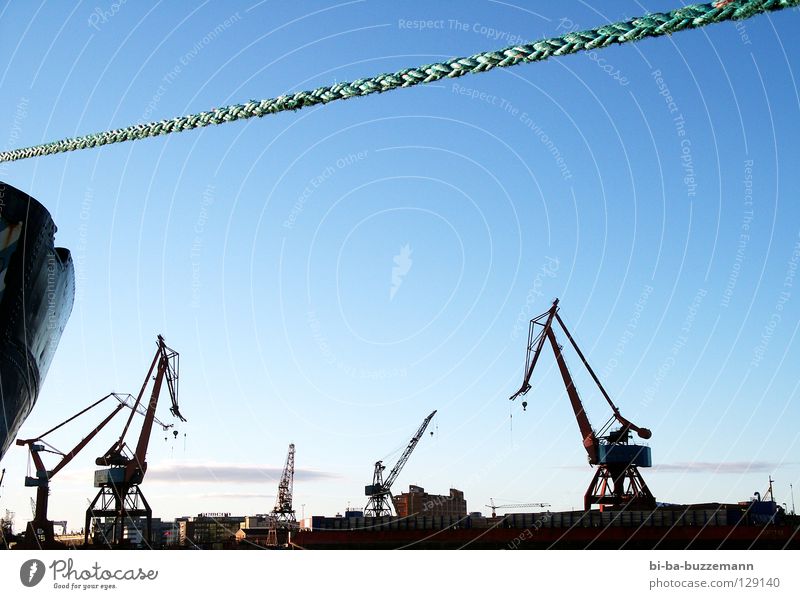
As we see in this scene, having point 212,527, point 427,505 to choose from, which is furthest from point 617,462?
point 212,527

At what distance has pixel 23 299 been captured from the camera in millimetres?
19328

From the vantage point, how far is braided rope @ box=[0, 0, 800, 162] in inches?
159

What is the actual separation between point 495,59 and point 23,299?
709 inches

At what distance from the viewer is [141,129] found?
6266mm

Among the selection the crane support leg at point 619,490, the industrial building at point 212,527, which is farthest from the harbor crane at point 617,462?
the industrial building at point 212,527

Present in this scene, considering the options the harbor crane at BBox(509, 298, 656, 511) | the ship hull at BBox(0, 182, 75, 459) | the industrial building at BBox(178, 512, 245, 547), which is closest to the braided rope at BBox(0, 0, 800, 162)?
the ship hull at BBox(0, 182, 75, 459)

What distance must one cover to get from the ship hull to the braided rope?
14.1 m

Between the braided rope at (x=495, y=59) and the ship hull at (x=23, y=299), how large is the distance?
14.1 m

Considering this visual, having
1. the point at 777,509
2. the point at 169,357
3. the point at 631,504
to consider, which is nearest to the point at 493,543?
the point at 631,504

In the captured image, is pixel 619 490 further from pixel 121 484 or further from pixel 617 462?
pixel 121 484

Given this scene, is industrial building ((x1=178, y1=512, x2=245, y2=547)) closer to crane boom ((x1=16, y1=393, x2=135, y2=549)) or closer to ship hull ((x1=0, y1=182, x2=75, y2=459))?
A: crane boom ((x1=16, y1=393, x2=135, y2=549))

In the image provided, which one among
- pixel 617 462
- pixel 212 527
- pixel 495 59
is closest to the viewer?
pixel 495 59
